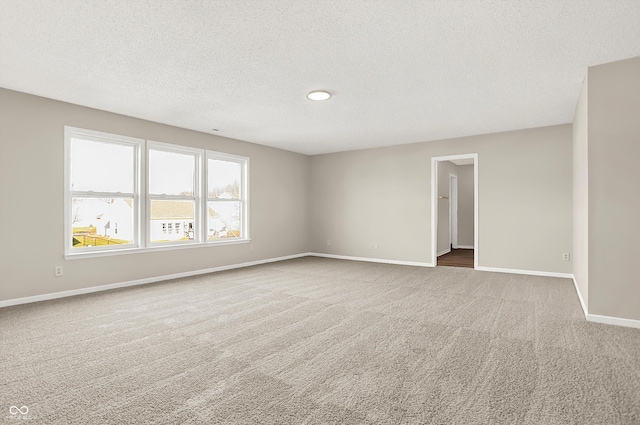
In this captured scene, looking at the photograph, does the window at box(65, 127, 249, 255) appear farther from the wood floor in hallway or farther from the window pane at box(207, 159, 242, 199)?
the wood floor in hallway

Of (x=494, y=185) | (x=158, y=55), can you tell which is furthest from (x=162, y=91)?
(x=494, y=185)

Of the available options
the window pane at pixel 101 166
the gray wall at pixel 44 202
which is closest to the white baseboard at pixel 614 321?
the gray wall at pixel 44 202

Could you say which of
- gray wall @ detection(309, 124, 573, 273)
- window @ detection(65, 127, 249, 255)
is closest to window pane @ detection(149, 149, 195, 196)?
window @ detection(65, 127, 249, 255)

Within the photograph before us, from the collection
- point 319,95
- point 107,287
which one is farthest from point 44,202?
point 319,95

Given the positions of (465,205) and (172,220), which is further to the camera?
(465,205)

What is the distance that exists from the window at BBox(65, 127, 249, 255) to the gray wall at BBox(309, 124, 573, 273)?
2.39 metres

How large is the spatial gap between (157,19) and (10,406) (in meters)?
2.60

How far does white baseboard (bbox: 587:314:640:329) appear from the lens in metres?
3.12

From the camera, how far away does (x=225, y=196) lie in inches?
253

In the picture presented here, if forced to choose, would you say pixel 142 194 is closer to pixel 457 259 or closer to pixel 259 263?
pixel 259 263

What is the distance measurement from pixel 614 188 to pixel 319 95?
3112 millimetres

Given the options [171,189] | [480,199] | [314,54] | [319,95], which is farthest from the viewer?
[480,199]

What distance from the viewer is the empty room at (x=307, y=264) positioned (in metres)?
2.12

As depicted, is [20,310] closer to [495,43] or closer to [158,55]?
[158,55]
